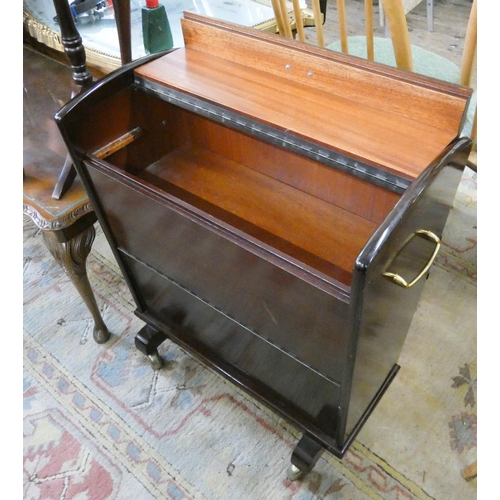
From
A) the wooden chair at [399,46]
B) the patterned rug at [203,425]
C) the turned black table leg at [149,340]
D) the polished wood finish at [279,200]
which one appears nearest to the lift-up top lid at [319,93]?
the polished wood finish at [279,200]

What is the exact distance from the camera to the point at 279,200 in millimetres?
838

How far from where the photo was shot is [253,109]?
0.69 m

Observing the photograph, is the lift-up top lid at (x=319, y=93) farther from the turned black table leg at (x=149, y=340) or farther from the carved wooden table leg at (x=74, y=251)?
the turned black table leg at (x=149, y=340)

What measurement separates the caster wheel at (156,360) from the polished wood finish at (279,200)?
134mm

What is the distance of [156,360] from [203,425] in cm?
19

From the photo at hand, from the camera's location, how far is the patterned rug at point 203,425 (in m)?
0.94

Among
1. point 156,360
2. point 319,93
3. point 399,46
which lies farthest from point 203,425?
point 399,46

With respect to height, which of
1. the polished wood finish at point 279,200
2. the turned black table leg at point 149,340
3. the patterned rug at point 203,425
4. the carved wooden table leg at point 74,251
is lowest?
the patterned rug at point 203,425

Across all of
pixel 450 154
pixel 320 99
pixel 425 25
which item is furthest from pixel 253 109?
pixel 425 25

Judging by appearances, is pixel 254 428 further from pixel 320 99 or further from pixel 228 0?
pixel 228 0

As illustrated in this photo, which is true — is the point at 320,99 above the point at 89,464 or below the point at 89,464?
above

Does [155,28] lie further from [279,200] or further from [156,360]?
[156,360]

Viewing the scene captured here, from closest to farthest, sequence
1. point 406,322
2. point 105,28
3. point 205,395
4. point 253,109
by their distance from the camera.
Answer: point 253,109 < point 406,322 < point 205,395 < point 105,28

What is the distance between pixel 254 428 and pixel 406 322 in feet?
1.37
